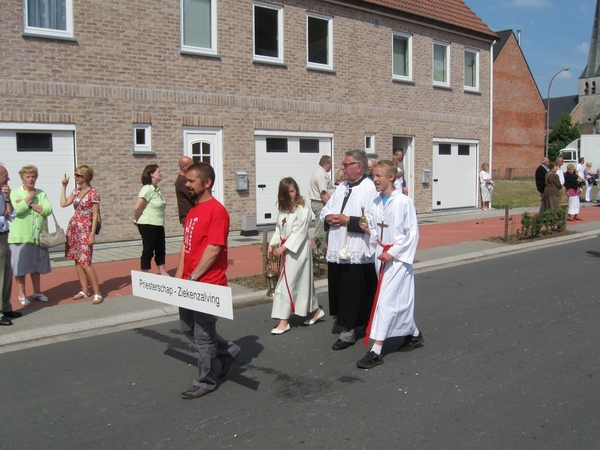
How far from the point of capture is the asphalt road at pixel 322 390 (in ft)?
13.9

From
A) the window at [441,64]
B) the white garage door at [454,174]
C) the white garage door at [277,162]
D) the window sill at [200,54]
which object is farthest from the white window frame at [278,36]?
the white garage door at [454,174]

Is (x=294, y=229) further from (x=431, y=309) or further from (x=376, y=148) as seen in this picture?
(x=376, y=148)

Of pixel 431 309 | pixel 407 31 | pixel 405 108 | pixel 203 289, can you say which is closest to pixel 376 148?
pixel 405 108

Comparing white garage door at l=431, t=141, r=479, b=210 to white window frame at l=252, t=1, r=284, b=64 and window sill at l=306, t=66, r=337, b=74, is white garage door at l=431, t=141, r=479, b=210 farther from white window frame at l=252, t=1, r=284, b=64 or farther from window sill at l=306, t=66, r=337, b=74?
white window frame at l=252, t=1, r=284, b=64

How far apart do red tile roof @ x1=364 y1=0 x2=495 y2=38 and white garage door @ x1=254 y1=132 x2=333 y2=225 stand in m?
4.54

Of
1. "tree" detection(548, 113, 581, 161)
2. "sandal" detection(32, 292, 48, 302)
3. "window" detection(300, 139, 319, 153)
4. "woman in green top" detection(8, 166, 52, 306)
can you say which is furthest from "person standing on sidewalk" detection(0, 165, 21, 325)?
"tree" detection(548, 113, 581, 161)

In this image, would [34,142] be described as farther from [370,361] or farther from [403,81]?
[403,81]

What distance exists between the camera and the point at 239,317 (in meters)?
7.72

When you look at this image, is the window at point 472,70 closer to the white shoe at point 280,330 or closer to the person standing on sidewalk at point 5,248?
the white shoe at point 280,330

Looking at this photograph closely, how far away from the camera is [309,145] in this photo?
54.1ft

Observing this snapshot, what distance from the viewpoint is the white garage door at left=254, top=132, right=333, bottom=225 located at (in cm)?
1535

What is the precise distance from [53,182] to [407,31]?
1180cm

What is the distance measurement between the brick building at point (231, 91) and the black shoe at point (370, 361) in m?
8.46

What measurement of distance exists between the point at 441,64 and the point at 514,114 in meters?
28.9
